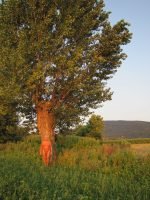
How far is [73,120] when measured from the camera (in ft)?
79.2

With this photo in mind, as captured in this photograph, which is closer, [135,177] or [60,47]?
[135,177]

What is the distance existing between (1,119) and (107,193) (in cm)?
2652

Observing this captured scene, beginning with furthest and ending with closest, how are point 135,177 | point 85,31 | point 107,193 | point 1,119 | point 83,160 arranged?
point 1,119
point 85,31
point 83,160
point 135,177
point 107,193

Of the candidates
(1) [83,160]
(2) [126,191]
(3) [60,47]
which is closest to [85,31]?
(3) [60,47]

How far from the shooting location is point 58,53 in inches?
873

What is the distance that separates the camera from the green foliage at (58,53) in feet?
69.1

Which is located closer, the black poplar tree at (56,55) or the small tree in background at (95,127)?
the black poplar tree at (56,55)

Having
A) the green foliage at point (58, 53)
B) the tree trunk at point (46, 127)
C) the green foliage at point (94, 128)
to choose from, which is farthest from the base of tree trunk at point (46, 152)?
the green foliage at point (94, 128)

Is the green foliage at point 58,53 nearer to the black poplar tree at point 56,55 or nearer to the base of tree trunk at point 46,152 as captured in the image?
the black poplar tree at point 56,55

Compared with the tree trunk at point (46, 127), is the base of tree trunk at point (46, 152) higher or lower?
lower

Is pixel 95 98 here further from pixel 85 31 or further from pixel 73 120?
pixel 85 31

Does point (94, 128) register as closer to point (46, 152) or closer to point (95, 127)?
point (95, 127)

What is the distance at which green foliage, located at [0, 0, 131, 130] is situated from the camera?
21062 millimetres

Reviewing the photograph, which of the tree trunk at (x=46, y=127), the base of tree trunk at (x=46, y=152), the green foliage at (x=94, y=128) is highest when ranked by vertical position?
the green foliage at (x=94, y=128)
